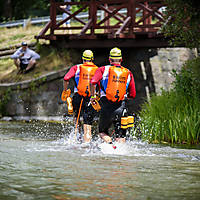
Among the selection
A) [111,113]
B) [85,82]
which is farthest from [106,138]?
[85,82]

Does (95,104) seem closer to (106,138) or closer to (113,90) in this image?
(113,90)

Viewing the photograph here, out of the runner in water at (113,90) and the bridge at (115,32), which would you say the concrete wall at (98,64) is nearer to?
the bridge at (115,32)

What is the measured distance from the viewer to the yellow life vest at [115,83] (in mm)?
8797

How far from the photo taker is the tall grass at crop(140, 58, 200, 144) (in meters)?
11.3

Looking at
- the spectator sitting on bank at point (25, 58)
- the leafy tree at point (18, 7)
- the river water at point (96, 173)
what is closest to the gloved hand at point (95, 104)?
the river water at point (96, 173)

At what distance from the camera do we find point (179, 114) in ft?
37.9

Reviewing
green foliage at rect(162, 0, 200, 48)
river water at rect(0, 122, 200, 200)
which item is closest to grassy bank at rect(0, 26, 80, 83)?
green foliage at rect(162, 0, 200, 48)

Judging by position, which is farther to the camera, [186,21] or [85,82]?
[186,21]

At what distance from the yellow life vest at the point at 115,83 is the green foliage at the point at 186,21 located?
358 cm

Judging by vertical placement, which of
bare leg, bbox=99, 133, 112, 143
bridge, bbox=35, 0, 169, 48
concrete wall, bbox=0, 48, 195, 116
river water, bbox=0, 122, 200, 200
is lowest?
river water, bbox=0, 122, 200, 200

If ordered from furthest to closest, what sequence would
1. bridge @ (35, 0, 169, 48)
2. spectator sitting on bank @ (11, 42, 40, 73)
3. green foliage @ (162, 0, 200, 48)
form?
1. spectator sitting on bank @ (11, 42, 40, 73)
2. bridge @ (35, 0, 169, 48)
3. green foliage @ (162, 0, 200, 48)

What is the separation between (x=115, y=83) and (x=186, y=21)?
4329 mm

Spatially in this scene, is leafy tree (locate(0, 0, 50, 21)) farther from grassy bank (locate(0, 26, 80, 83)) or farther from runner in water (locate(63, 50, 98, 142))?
runner in water (locate(63, 50, 98, 142))

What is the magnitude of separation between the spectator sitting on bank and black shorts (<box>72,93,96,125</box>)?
933cm
